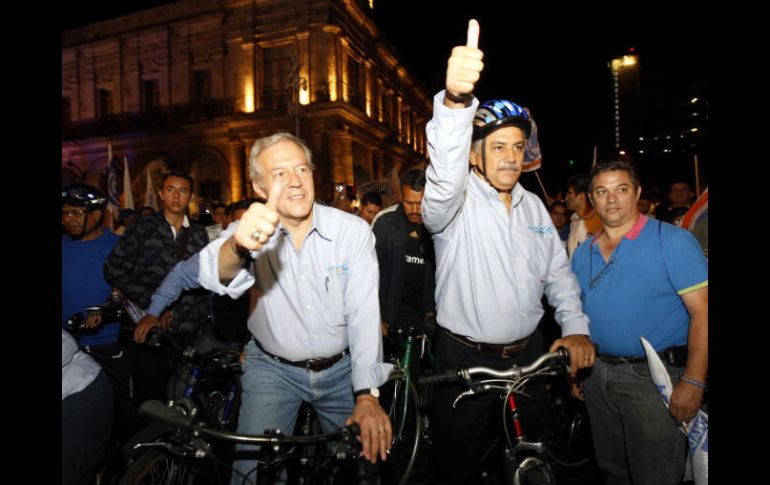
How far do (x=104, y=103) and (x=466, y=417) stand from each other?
46151 mm

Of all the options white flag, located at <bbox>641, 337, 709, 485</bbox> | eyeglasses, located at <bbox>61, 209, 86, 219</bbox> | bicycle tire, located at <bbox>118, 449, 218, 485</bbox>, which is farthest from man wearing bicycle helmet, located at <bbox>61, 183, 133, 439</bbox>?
white flag, located at <bbox>641, 337, 709, 485</bbox>

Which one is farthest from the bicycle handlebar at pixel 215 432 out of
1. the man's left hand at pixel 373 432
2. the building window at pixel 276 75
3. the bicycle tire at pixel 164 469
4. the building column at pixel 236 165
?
the building window at pixel 276 75

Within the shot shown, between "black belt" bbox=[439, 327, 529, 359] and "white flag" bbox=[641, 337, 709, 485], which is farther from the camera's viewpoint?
"black belt" bbox=[439, 327, 529, 359]

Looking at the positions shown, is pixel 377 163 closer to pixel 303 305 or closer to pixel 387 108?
pixel 387 108

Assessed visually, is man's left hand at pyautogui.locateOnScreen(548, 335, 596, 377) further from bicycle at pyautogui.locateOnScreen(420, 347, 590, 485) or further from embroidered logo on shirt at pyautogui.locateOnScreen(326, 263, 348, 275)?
embroidered logo on shirt at pyautogui.locateOnScreen(326, 263, 348, 275)

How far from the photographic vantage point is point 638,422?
281 cm

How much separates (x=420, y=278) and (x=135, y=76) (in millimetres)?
40403

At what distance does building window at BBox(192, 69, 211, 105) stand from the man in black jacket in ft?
115

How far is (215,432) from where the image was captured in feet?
5.94

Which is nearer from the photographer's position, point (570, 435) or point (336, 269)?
point (336, 269)

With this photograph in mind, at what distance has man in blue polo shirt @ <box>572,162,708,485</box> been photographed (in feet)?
8.95

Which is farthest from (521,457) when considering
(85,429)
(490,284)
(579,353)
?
(85,429)

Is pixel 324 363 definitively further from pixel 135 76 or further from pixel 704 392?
pixel 135 76

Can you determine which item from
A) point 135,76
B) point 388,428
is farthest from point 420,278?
point 135,76
